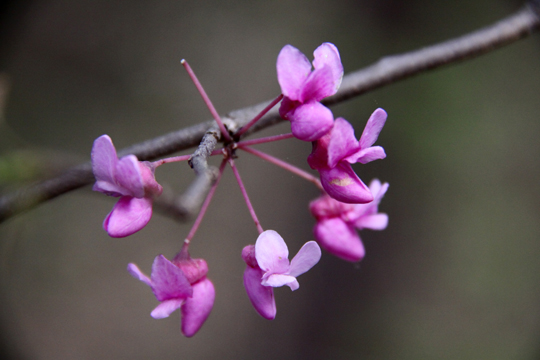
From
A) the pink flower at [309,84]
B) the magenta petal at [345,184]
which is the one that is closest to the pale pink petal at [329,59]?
the pink flower at [309,84]

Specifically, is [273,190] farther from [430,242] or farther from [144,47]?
[144,47]

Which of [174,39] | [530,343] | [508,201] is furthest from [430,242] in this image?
[174,39]

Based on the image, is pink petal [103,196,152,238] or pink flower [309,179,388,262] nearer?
pink petal [103,196,152,238]

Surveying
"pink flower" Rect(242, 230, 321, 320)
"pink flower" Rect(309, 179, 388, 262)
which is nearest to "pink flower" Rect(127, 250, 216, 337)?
"pink flower" Rect(242, 230, 321, 320)

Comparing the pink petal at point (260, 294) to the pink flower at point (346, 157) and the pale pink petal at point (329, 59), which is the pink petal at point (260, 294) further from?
the pale pink petal at point (329, 59)

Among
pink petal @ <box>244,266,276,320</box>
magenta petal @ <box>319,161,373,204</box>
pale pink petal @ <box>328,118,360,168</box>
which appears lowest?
pink petal @ <box>244,266,276,320</box>

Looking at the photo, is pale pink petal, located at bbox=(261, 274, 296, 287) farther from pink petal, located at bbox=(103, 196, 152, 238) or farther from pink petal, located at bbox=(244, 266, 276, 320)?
pink petal, located at bbox=(103, 196, 152, 238)
